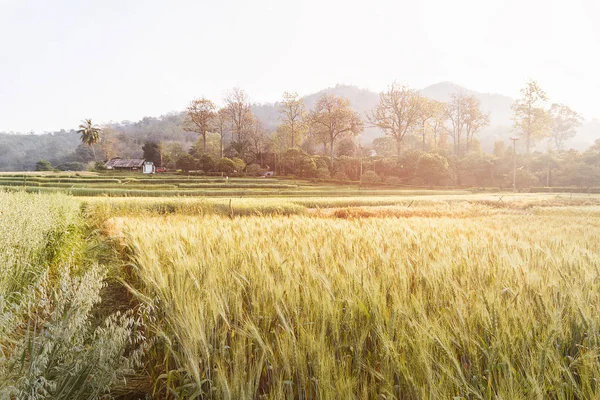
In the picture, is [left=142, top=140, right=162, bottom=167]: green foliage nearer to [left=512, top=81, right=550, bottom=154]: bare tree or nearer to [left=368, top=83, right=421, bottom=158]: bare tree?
Answer: [left=368, top=83, right=421, bottom=158]: bare tree

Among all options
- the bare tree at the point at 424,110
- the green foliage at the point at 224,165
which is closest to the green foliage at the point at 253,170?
the green foliage at the point at 224,165

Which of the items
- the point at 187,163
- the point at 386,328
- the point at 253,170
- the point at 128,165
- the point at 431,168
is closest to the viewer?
the point at 386,328

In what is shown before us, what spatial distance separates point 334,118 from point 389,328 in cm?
6341

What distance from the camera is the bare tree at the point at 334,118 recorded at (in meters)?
62.0

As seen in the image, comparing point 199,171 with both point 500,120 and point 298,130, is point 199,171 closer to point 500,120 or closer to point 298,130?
point 298,130

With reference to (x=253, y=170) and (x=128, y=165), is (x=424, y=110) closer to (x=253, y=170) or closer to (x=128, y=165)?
(x=253, y=170)

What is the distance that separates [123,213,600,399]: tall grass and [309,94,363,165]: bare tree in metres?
59.5

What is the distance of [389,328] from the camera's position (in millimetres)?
1334

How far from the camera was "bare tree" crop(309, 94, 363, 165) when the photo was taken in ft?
204

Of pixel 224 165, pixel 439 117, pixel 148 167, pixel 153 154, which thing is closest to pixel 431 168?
pixel 439 117

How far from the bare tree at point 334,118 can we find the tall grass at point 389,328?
59510mm

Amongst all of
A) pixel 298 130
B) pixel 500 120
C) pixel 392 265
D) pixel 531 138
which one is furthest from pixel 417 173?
pixel 500 120

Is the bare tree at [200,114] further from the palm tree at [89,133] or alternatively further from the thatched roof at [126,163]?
the palm tree at [89,133]

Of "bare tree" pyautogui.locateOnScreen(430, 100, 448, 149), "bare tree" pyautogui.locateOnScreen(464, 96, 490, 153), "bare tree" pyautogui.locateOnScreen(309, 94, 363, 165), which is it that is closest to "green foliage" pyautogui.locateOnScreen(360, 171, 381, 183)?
"bare tree" pyautogui.locateOnScreen(309, 94, 363, 165)
